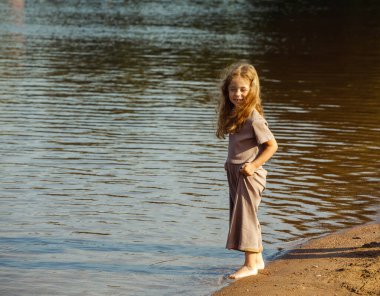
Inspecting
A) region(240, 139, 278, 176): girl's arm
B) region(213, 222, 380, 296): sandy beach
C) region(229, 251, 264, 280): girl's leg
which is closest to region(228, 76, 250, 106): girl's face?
region(240, 139, 278, 176): girl's arm

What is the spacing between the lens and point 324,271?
730 cm

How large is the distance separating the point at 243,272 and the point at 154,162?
5066 mm

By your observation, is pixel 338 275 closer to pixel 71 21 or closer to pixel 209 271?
pixel 209 271

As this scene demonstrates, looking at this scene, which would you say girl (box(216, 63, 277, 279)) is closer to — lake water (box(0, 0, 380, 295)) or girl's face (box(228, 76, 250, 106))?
girl's face (box(228, 76, 250, 106))

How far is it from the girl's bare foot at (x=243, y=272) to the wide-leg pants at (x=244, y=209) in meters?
0.19

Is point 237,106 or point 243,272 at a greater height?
point 237,106

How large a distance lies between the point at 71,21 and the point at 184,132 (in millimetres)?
29024

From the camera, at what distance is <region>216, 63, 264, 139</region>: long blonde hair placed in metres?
7.14

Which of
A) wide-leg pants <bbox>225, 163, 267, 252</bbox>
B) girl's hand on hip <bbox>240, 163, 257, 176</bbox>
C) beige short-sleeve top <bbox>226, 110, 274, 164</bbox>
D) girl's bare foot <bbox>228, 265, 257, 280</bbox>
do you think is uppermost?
beige short-sleeve top <bbox>226, 110, 274, 164</bbox>

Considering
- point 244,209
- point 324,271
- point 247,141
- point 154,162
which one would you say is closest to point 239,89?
point 247,141

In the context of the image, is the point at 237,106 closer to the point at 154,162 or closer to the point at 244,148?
the point at 244,148

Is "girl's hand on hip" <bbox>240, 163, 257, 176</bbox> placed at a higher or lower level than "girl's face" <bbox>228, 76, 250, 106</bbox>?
lower

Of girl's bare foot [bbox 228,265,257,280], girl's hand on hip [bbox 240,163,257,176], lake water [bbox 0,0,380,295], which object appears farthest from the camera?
lake water [bbox 0,0,380,295]

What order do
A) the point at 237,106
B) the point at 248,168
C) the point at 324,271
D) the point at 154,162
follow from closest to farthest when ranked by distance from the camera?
1. the point at 248,168
2. the point at 237,106
3. the point at 324,271
4. the point at 154,162
